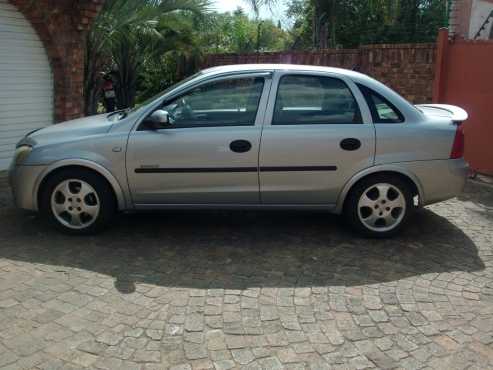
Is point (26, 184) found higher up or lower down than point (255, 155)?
lower down

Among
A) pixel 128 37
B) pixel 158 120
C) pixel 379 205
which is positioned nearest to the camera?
pixel 158 120

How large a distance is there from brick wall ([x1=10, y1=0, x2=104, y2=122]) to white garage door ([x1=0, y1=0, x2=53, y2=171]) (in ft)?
0.40

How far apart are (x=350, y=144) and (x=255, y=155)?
0.89m

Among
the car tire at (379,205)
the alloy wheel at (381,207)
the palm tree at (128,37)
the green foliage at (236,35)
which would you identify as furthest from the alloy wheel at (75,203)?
the green foliage at (236,35)

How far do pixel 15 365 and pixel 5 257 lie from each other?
1781 millimetres

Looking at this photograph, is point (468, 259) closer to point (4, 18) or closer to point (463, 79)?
point (463, 79)

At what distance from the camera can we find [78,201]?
17.1ft

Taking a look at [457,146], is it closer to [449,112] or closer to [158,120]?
[449,112]

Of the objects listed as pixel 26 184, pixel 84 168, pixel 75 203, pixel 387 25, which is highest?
pixel 387 25

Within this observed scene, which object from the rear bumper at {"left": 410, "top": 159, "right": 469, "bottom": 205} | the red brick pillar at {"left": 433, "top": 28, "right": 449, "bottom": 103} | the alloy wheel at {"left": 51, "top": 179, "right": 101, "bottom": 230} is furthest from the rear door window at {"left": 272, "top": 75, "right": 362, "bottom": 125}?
the red brick pillar at {"left": 433, "top": 28, "right": 449, "bottom": 103}

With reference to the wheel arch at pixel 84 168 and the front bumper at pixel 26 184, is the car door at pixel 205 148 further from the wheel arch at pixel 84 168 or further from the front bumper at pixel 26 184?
the front bumper at pixel 26 184

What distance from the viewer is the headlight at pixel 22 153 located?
5.20m

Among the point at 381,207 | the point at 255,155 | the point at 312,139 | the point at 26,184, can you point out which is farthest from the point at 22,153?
the point at 381,207

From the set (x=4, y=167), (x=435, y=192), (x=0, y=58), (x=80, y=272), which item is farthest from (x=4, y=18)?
(x=435, y=192)
